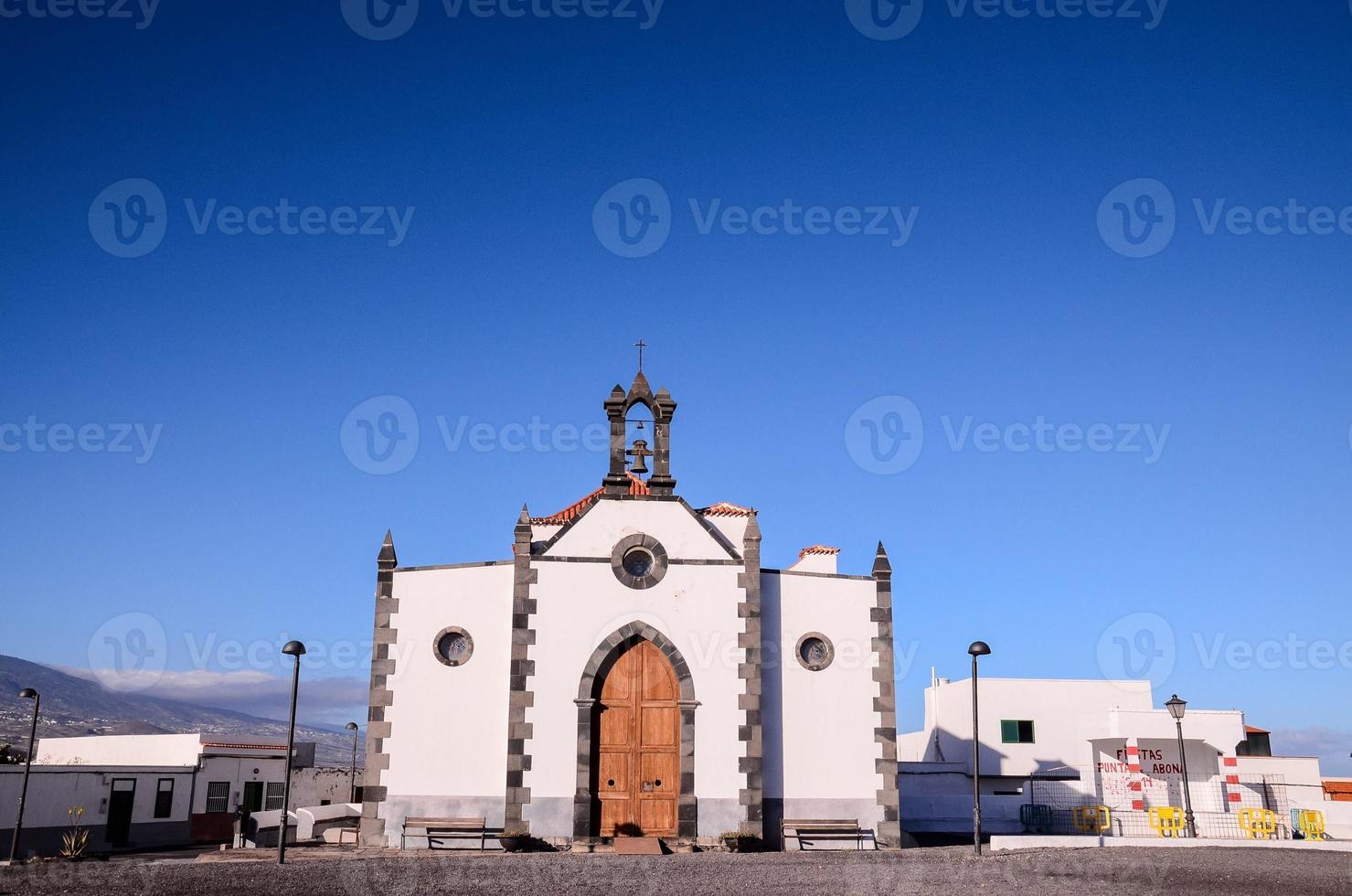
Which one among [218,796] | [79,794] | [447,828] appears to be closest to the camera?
[447,828]

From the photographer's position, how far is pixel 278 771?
45.8 m

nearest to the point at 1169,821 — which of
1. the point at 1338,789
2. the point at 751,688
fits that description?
the point at 751,688

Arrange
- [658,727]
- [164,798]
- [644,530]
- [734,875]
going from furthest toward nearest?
[164,798] → [644,530] → [658,727] → [734,875]

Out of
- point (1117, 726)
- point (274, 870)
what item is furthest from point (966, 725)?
point (274, 870)

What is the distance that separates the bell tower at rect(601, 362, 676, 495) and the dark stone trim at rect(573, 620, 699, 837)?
3.62 m

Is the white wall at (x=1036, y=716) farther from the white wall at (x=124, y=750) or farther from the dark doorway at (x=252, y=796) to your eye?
the white wall at (x=124, y=750)

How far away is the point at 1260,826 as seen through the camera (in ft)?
97.6

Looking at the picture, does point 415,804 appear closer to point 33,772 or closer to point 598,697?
point 598,697

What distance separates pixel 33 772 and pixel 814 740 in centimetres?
2489

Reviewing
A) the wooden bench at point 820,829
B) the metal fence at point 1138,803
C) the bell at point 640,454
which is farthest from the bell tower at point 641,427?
the metal fence at point 1138,803

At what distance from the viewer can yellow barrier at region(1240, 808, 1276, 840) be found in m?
29.3

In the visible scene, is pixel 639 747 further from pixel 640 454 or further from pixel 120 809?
pixel 120 809

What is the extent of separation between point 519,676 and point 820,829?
769cm

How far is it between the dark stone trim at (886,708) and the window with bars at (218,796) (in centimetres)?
2828
